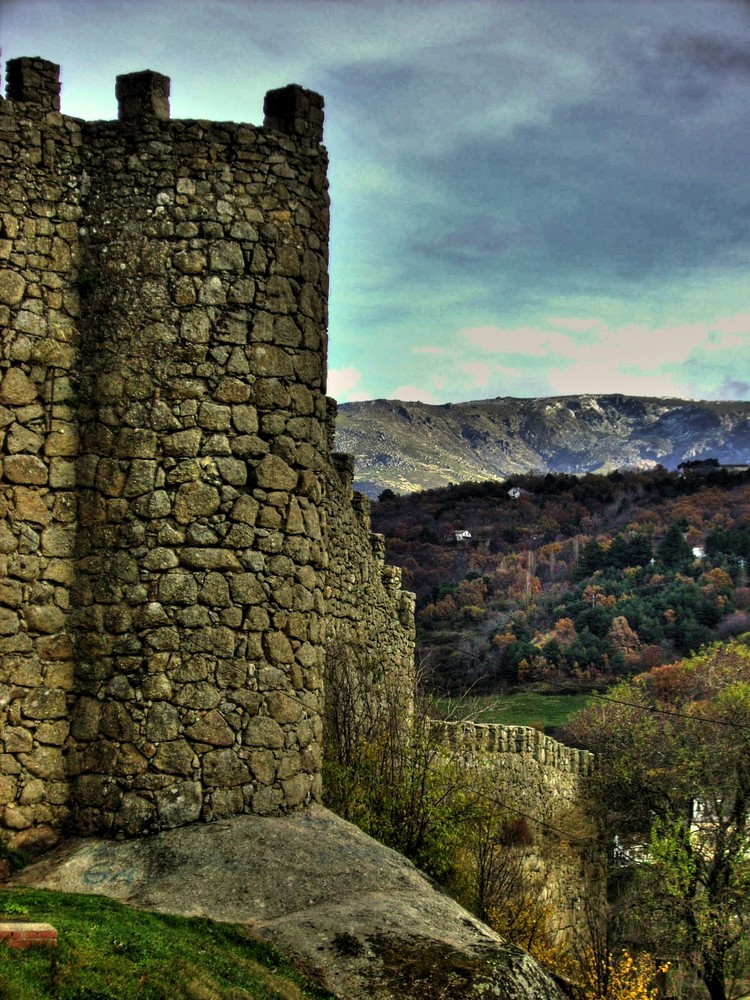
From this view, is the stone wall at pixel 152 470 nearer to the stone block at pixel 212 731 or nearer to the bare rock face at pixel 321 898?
the stone block at pixel 212 731

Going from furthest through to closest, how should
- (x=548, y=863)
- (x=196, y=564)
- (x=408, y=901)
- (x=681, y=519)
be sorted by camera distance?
(x=681, y=519) < (x=548, y=863) < (x=196, y=564) < (x=408, y=901)

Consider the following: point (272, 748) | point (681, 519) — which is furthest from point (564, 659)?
point (272, 748)

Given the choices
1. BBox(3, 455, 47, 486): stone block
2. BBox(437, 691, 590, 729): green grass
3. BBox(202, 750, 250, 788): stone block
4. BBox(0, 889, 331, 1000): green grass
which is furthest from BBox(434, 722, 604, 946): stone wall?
BBox(0, 889, 331, 1000): green grass

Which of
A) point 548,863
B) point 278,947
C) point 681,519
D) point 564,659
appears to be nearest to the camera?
point 278,947

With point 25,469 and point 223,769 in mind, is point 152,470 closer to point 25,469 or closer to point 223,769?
point 25,469

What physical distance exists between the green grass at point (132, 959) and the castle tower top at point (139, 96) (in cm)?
620

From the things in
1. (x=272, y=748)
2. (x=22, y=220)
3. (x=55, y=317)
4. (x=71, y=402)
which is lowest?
(x=272, y=748)

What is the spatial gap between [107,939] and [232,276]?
5315 millimetres

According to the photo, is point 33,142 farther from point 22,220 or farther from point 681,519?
→ point 681,519

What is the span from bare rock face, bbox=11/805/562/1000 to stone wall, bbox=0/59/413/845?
0.33 meters

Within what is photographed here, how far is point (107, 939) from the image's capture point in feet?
24.7

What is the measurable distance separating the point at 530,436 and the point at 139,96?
14095 cm

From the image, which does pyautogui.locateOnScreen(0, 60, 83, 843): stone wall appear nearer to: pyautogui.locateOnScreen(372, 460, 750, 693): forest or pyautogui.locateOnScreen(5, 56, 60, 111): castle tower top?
pyautogui.locateOnScreen(5, 56, 60, 111): castle tower top

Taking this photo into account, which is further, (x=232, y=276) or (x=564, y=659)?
(x=564, y=659)
